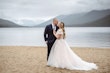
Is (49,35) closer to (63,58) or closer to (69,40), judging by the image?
(63,58)

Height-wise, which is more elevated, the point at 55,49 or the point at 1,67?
the point at 55,49

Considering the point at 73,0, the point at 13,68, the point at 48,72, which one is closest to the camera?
the point at 48,72

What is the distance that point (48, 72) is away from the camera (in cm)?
552

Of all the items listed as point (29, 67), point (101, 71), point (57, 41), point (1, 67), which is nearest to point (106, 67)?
point (101, 71)

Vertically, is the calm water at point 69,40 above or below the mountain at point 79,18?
below

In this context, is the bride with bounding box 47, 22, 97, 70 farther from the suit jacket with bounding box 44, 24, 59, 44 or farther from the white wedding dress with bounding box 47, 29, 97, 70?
the suit jacket with bounding box 44, 24, 59, 44

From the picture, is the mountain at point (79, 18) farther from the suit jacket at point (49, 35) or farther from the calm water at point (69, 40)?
the suit jacket at point (49, 35)

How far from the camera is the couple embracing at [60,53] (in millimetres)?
6012

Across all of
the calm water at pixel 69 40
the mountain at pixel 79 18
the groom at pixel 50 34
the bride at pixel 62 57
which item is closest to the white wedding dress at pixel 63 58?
the bride at pixel 62 57

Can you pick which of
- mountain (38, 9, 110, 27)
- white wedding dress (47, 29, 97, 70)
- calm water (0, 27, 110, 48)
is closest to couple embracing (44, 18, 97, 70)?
white wedding dress (47, 29, 97, 70)

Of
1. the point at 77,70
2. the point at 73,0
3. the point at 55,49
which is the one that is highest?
the point at 73,0

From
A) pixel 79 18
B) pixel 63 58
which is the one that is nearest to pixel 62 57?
pixel 63 58

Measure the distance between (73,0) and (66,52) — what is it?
24.8 feet

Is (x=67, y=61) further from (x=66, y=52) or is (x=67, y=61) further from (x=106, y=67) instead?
(x=106, y=67)
